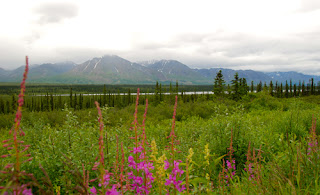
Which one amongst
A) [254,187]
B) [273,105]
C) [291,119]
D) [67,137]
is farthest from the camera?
[273,105]

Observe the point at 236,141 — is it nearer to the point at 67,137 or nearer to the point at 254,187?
the point at 254,187

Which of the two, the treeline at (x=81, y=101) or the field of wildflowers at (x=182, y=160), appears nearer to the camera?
the field of wildflowers at (x=182, y=160)

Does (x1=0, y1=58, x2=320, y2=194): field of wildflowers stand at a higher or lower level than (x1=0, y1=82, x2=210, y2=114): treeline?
higher

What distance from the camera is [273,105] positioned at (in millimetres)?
26906

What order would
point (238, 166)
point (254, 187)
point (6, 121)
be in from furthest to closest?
1. point (6, 121)
2. point (238, 166)
3. point (254, 187)

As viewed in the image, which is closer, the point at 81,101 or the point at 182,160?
the point at 182,160

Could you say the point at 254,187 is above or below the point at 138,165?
below

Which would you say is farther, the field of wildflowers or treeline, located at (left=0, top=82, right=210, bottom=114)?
treeline, located at (left=0, top=82, right=210, bottom=114)

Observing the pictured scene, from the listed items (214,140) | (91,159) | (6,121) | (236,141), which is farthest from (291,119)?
(6,121)

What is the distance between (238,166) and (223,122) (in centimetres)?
190

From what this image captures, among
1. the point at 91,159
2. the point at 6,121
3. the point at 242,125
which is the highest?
the point at 242,125

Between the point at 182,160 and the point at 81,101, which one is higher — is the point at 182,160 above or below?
above

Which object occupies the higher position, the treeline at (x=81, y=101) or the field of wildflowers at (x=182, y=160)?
the field of wildflowers at (x=182, y=160)

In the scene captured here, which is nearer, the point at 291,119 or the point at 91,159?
the point at 91,159
